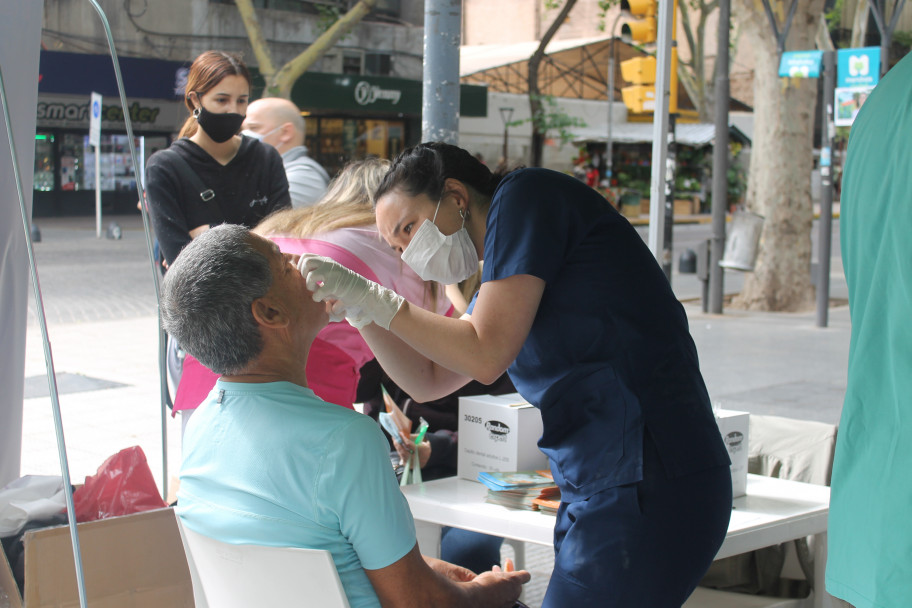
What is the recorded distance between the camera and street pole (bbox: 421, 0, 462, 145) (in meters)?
3.96

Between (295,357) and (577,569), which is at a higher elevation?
(295,357)

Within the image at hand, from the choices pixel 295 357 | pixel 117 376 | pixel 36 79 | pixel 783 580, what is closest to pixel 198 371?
pixel 295 357

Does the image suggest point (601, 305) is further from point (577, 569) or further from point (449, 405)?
point (449, 405)

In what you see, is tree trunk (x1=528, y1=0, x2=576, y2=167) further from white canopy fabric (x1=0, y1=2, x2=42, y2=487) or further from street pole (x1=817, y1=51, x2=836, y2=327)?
white canopy fabric (x1=0, y1=2, x2=42, y2=487)

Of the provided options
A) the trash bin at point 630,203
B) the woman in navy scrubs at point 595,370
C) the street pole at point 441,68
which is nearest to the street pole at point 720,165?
the street pole at point 441,68

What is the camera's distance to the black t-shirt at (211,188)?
3928 millimetres

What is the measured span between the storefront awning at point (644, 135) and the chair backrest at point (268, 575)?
95.6 ft

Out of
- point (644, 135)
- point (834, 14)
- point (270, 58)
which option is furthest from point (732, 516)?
point (644, 135)

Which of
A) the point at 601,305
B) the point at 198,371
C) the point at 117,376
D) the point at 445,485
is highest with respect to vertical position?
the point at 601,305

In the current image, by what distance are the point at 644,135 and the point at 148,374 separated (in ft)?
89.6

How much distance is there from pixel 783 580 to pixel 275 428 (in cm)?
185

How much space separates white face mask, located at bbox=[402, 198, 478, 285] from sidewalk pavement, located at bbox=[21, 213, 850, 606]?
186 cm

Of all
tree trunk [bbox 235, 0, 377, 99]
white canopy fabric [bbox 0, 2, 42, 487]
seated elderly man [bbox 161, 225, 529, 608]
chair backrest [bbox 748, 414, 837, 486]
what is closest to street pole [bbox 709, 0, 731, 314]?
tree trunk [bbox 235, 0, 377, 99]

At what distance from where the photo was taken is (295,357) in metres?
1.93
